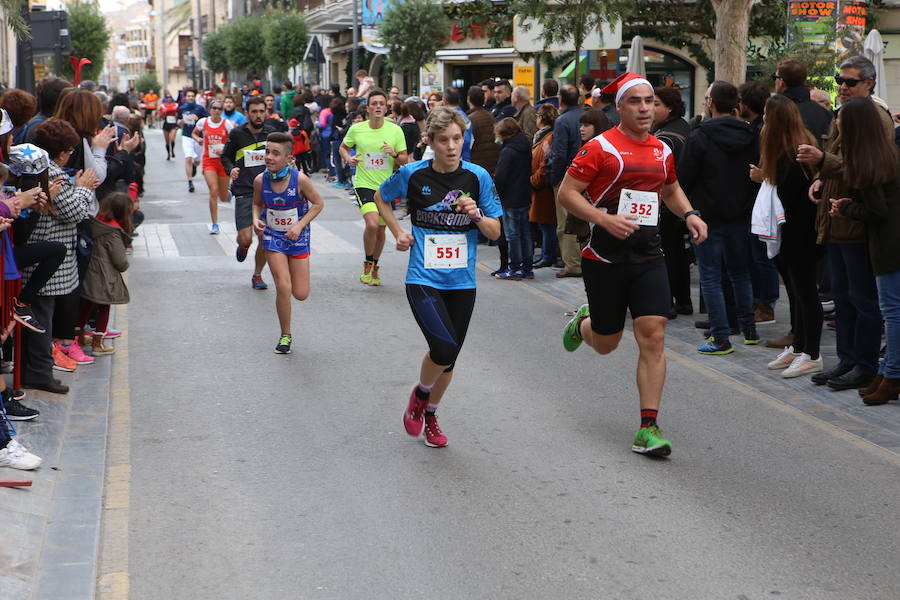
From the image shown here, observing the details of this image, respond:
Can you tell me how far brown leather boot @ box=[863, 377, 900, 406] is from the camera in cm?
748

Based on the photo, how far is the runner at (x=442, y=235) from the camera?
6.38 m

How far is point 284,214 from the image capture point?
965cm

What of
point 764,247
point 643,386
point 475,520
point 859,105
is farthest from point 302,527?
point 764,247

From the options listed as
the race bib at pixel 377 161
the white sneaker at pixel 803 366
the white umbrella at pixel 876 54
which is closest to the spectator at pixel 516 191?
the race bib at pixel 377 161

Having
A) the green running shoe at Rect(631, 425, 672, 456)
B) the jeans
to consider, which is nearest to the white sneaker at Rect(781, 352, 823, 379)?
the jeans

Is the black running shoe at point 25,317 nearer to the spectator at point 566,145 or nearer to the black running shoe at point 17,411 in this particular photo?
the black running shoe at point 17,411

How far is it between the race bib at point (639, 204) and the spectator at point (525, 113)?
839 centimetres

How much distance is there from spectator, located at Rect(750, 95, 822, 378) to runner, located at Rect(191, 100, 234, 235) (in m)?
10.1

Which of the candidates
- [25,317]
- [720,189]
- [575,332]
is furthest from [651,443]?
[25,317]

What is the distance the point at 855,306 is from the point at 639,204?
2168 millimetres

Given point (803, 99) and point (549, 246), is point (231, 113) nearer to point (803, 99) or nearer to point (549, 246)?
point (549, 246)

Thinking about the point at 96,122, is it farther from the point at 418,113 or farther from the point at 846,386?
the point at 418,113

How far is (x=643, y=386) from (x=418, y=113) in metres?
13.7

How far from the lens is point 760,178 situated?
847cm
